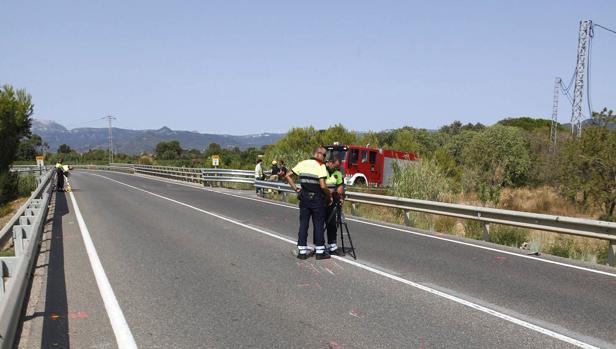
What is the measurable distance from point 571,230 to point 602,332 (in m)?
5.12

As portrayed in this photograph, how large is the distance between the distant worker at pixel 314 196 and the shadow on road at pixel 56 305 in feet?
11.8

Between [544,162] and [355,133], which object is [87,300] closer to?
[544,162]

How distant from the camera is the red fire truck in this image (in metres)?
27.3

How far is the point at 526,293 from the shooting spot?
22.0 feet

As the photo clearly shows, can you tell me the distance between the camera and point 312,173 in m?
8.61

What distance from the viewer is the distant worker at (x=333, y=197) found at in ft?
30.2

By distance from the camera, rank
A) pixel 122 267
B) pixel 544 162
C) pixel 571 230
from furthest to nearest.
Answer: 1. pixel 544 162
2. pixel 571 230
3. pixel 122 267

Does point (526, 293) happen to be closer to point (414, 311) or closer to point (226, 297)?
point (414, 311)

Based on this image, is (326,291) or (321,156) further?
(321,156)

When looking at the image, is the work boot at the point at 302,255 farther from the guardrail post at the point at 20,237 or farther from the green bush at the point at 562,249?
the green bush at the point at 562,249

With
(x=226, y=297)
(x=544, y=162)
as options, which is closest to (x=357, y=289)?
(x=226, y=297)

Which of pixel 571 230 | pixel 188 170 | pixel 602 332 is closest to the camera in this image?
pixel 602 332

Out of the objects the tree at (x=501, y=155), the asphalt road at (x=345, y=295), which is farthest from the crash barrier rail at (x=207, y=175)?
the tree at (x=501, y=155)

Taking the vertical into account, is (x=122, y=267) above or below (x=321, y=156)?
below
